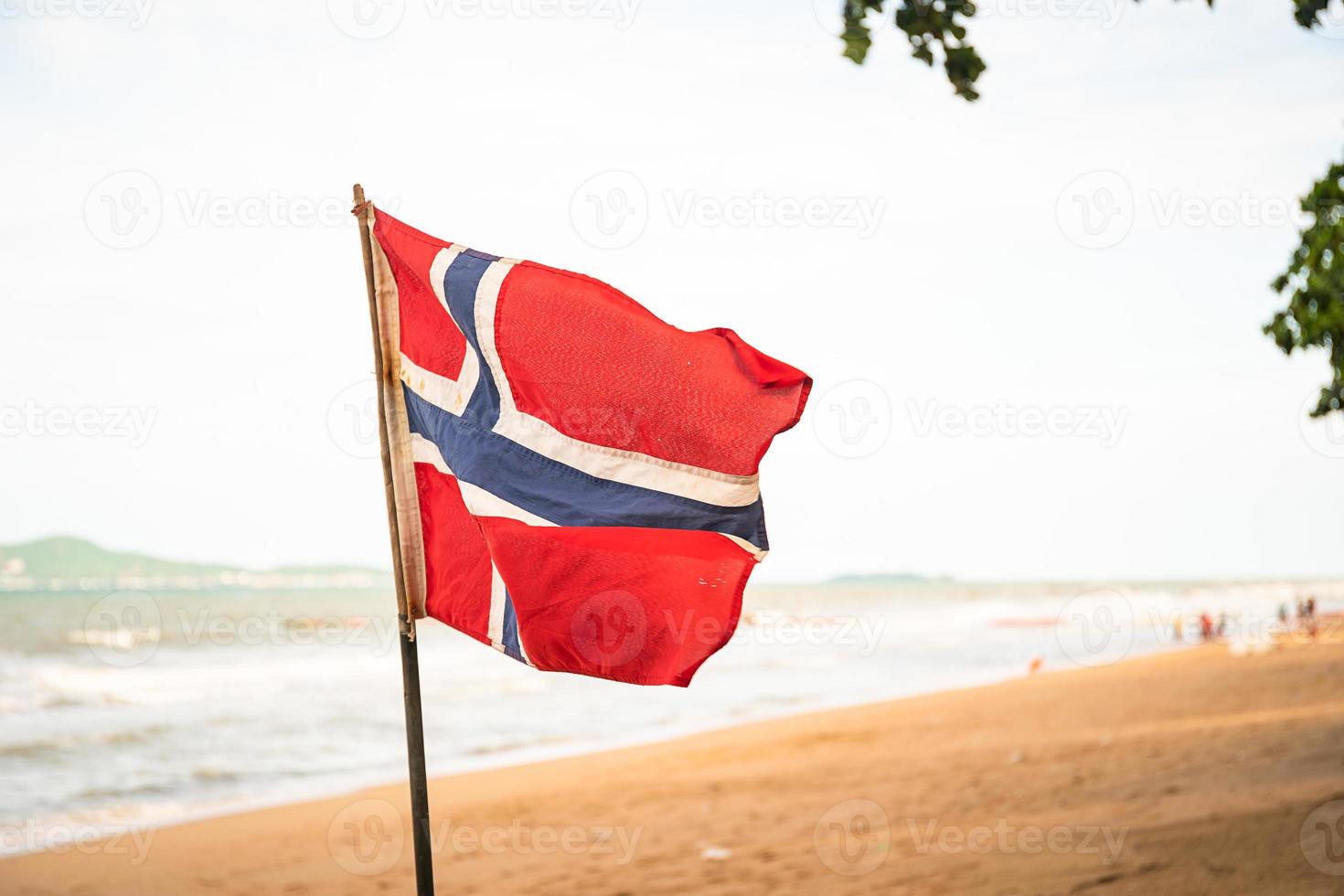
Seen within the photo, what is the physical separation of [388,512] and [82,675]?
91.6ft

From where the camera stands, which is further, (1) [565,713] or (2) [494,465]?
(1) [565,713]

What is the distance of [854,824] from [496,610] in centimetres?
617

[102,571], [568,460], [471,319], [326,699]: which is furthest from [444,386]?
[102,571]

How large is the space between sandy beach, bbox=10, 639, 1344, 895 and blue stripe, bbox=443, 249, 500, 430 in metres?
4.71

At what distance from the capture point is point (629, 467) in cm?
382

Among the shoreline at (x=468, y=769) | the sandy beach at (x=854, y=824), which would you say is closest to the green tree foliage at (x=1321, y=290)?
the sandy beach at (x=854, y=824)

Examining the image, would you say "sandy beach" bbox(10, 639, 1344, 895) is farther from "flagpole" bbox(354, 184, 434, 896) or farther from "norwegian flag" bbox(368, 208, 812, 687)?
"flagpole" bbox(354, 184, 434, 896)

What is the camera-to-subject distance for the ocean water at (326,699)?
13398mm

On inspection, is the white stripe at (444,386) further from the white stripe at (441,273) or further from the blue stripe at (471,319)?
the white stripe at (441,273)

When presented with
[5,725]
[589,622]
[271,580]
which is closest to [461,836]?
[589,622]

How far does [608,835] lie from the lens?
947cm

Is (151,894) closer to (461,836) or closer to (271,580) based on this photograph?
(461,836)

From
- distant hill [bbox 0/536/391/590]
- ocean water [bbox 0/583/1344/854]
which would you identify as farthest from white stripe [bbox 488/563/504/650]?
distant hill [bbox 0/536/391/590]

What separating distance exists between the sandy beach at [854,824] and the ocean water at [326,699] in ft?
6.72
